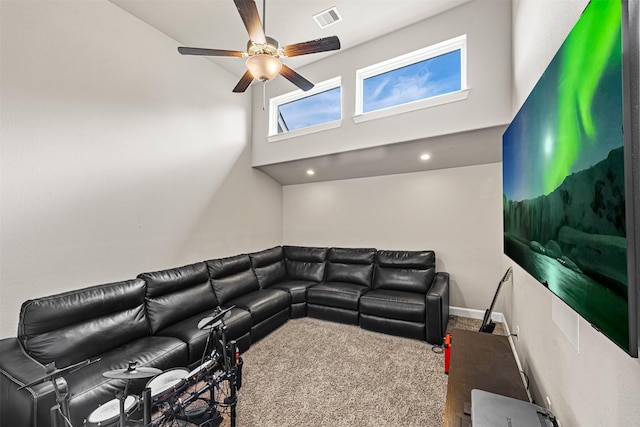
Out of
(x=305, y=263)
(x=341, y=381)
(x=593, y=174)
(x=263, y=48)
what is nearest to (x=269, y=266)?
(x=305, y=263)

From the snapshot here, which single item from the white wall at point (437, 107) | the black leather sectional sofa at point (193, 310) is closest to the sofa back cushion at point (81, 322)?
the black leather sectional sofa at point (193, 310)

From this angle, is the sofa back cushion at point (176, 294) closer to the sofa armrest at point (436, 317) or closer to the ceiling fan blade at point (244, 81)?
the ceiling fan blade at point (244, 81)

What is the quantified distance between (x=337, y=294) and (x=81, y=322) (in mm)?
2559

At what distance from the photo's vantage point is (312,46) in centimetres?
197

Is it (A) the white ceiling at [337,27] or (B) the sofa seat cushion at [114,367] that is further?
(A) the white ceiling at [337,27]

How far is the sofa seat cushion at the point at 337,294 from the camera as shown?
3312 mm

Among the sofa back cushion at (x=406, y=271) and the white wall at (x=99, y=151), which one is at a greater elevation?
the white wall at (x=99, y=151)

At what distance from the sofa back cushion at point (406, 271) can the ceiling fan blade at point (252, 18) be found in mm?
3053

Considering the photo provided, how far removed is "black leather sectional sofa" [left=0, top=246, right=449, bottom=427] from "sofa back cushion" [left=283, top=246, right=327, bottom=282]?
17 millimetres

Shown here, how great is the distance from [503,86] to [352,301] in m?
2.93

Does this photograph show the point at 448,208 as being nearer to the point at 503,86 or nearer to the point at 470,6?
the point at 503,86

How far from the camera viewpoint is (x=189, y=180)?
330 centimetres

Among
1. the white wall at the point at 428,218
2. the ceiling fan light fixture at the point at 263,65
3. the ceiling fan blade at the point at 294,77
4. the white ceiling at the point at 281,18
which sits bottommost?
the white wall at the point at 428,218

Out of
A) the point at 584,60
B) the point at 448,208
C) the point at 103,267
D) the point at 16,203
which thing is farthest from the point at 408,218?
the point at 16,203
